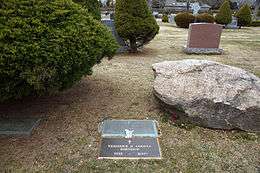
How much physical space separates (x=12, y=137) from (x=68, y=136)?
2.56ft

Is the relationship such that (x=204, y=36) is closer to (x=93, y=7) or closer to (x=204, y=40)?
(x=204, y=40)

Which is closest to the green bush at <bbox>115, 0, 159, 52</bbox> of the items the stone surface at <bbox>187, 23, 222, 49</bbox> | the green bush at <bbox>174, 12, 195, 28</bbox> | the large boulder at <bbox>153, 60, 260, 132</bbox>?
the stone surface at <bbox>187, 23, 222, 49</bbox>

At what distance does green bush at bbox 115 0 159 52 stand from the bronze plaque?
6848mm

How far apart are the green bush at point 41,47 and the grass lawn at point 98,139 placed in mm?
673

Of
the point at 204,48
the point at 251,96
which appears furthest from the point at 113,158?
the point at 204,48

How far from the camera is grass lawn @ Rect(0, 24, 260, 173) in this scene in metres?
4.20

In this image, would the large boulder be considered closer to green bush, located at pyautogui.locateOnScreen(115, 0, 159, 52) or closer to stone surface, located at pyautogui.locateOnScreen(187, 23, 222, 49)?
green bush, located at pyautogui.locateOnScreen(115, 0, 159, 52)

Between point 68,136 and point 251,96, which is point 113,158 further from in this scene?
point 251,96

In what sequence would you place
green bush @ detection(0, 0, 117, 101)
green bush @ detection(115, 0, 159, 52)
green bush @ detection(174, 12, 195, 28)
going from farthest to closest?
green bush @ detection(174, 12, 195, 28), green bush @ detection(115, 0, 159, 52), green bush @ detection(0, 0, 117, 101)

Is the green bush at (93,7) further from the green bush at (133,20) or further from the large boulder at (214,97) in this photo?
the large boulder at (214,97)

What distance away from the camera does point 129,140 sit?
4.71 metres

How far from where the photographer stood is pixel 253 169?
4.19m

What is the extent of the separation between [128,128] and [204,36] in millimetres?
8147

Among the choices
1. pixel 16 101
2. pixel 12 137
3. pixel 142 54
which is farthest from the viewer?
pixel 142 54
